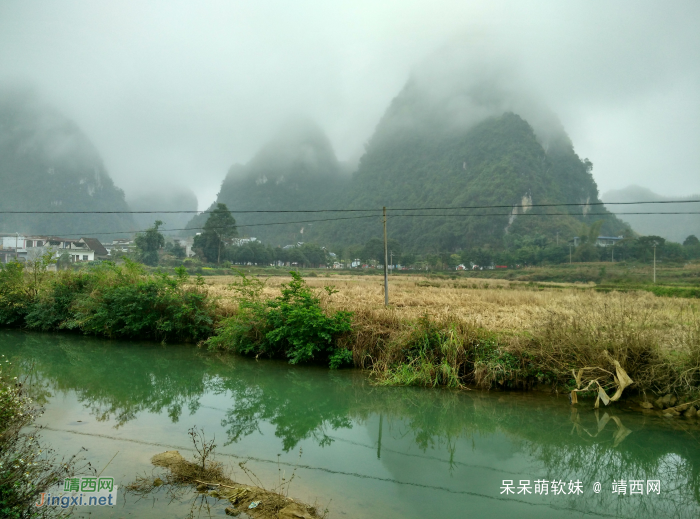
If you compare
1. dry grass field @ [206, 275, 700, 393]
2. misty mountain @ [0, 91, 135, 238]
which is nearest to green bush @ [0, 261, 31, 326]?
dry grass field @ [206, 275, 700, 393]

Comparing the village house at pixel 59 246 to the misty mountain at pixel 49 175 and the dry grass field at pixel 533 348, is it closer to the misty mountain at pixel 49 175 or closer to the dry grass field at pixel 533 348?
the misty mountain at pixel 49 175

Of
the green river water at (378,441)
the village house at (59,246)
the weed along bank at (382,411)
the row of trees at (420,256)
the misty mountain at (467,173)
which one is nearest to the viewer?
the green river water at (378,441)

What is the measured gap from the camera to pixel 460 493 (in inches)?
185

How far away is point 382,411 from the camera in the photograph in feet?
25.2

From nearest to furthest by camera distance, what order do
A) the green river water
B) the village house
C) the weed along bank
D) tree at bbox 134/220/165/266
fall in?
the green river water
the weed along bank
the village house
tree at bbox 134/220/165/266

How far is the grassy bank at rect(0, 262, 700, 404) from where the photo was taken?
24.9ft

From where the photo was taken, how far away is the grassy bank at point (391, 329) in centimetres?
760

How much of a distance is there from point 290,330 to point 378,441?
4.94m

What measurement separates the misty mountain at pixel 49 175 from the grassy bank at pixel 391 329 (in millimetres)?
72140

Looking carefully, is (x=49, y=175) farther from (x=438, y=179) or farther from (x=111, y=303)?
(x=111, y=303)

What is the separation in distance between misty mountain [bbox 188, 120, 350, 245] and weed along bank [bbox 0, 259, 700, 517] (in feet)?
278

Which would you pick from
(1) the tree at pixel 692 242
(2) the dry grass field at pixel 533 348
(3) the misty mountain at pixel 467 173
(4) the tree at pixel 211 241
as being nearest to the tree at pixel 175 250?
(4) the tree at pixel 211 241

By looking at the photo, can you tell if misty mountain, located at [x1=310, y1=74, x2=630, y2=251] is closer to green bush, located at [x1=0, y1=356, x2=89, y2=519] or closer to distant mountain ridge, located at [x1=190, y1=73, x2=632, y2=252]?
distant mountain ridge, located at [x1=190, y1=73, x2=632, y2=252]

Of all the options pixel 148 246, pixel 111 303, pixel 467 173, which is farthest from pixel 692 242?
pixel 148 246
